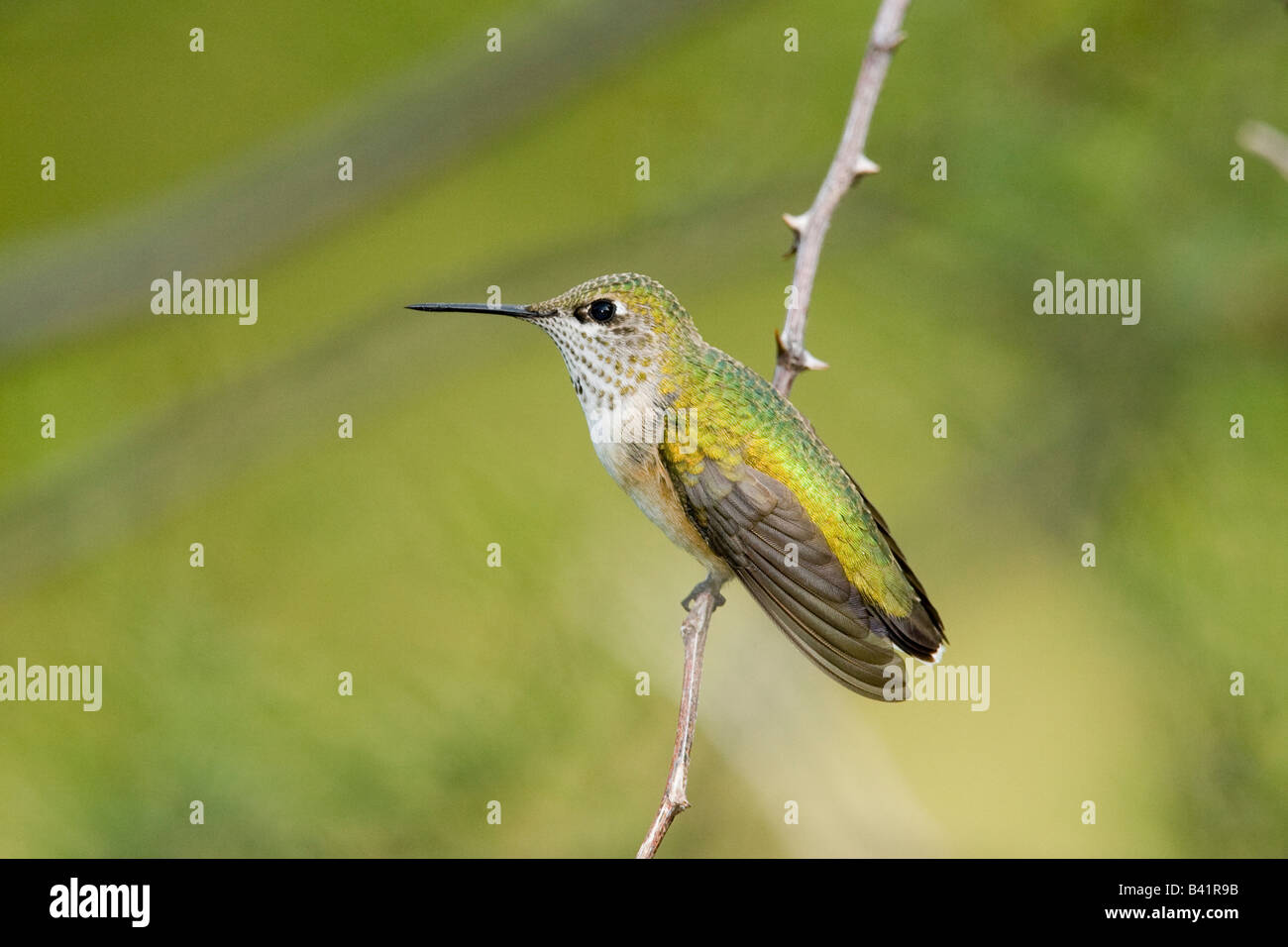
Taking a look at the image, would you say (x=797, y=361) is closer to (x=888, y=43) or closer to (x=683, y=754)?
(x=888, y=43)

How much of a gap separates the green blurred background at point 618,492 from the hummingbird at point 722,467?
1.03 m

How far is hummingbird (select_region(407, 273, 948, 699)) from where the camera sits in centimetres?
300

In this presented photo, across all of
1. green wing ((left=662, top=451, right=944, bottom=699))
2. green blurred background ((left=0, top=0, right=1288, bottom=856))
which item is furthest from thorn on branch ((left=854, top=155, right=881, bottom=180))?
green blurred background ((left=0, top=0, right=1288, bottom=856))

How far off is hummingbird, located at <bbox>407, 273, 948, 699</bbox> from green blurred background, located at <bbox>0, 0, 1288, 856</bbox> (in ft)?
3.37

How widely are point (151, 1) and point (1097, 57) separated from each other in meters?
3.79

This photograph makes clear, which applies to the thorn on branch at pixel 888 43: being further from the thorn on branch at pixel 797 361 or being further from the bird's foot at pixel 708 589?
the bird's foot at pixel 708 589

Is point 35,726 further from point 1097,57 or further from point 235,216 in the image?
point 1097,57

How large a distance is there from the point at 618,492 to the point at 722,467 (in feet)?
7.02

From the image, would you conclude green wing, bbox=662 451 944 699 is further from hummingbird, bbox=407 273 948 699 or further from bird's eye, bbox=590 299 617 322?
bird's eye, bbox=590 299 617 322

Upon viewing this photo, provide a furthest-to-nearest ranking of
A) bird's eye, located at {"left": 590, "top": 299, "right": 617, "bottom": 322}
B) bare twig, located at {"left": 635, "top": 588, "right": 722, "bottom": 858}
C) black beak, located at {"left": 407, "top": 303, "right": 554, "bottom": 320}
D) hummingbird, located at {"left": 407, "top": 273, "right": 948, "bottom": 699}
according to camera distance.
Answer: bird's eye, located at {"left": 590, "top": 299, "right": 617, "bottom": 322}, hummingbird, located at {"left": 407, "top": 273, "right": 948, "bottom": 699}, black beak, located at {"left": 407, "top": 303, "right": 554, "bottom": 320}, bare twig, located at {"left": 635, "top": 588, "right": 722, "bottom": 858}

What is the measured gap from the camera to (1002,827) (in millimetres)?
4688

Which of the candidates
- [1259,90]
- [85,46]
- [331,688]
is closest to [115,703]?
[331,688]

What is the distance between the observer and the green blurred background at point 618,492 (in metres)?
4.00

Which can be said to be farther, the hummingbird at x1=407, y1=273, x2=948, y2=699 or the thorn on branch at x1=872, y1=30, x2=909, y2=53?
the hummingbird at x1=407, y1=273, x2=948, y2=699
